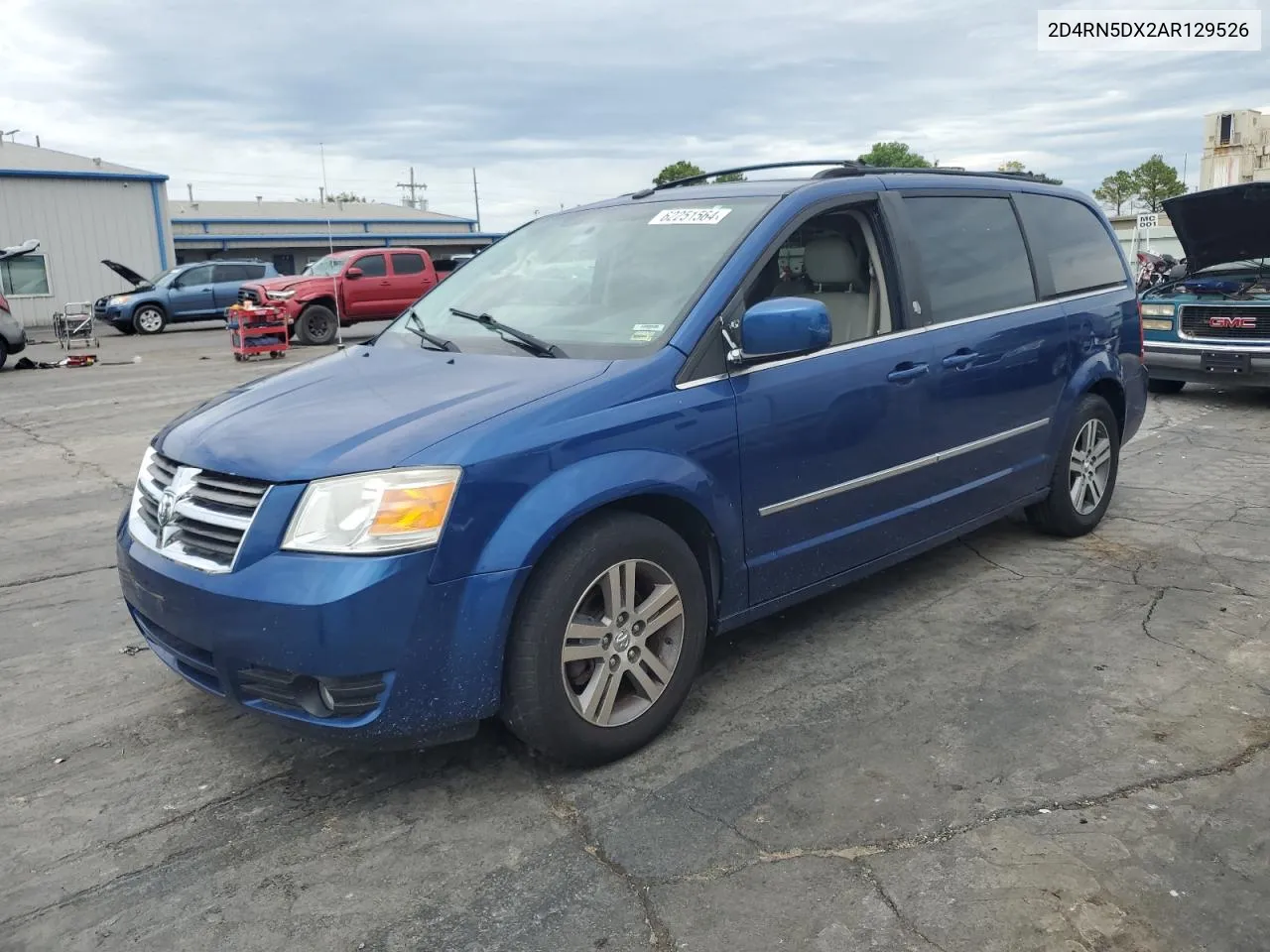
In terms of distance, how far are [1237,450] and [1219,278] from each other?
10.6 feet

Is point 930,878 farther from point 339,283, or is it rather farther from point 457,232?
point 457,232

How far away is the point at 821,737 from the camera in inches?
137

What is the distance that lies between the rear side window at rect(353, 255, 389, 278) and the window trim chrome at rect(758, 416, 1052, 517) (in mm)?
17416

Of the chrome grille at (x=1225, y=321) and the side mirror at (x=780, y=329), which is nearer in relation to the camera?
the side mirror at (x=780, y=329)

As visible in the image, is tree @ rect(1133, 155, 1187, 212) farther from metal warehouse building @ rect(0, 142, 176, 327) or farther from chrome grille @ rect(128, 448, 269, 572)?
chrome grille @ rect(128, 448, 269, 572)

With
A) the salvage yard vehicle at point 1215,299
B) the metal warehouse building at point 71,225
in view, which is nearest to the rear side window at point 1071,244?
the salvage yard vehicle at point 1215,299

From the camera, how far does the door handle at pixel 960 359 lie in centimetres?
448

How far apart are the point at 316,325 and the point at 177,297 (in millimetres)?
6342

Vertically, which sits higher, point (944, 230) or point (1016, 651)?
point (944, 230)

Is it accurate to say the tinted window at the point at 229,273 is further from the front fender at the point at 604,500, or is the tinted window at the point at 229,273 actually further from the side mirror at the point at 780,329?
the front fender at the point at 604,500

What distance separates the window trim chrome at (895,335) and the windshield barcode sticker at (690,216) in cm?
64

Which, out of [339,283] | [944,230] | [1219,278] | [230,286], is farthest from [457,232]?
[944,230]

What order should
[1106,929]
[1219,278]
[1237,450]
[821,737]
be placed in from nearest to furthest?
1. [1106,929]
2. [821,737]
3. [1237,450]
4. [1219,278]

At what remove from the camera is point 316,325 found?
19734mm
